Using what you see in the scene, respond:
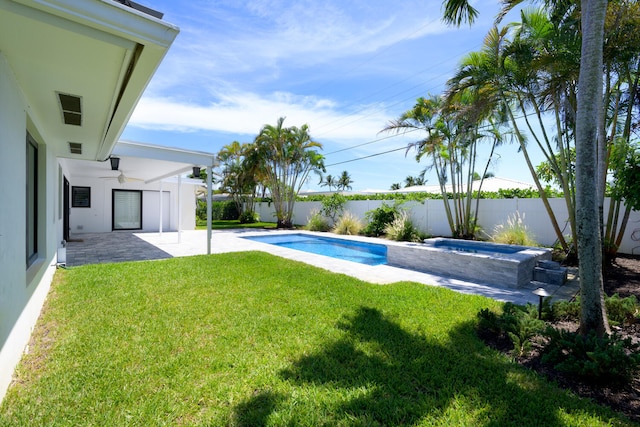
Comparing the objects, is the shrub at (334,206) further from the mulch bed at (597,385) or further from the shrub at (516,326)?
the mulch bed at (597,385)

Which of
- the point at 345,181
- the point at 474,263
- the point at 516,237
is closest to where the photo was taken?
the point at 474,263

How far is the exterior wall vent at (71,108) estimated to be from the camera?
386 centimetres

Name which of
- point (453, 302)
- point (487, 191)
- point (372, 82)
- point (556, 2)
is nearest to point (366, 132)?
point (372, 82)

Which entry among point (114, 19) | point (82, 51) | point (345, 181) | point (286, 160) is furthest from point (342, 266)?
point (345, 181)

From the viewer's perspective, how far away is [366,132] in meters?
24.4

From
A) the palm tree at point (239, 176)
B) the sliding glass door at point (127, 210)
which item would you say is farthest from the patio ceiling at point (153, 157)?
the palm tree at point (239, 176)

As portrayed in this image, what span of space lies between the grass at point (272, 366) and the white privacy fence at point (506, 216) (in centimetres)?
814

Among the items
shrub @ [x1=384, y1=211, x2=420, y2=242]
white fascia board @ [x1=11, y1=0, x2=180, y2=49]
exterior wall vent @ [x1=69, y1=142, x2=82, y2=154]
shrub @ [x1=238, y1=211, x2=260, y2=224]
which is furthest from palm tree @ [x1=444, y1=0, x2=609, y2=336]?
shrub @ [x1=238, y1=211, x2=260, y2=224]

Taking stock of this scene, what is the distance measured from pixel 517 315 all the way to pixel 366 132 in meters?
21.8

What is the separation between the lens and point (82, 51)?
2.56 meters

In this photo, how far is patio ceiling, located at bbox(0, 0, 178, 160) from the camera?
201 centimetres

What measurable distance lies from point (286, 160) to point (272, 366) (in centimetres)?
1881

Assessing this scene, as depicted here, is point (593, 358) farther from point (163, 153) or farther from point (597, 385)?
point (163, 153)

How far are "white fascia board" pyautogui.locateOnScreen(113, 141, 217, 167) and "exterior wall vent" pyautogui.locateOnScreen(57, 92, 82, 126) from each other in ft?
9.70
